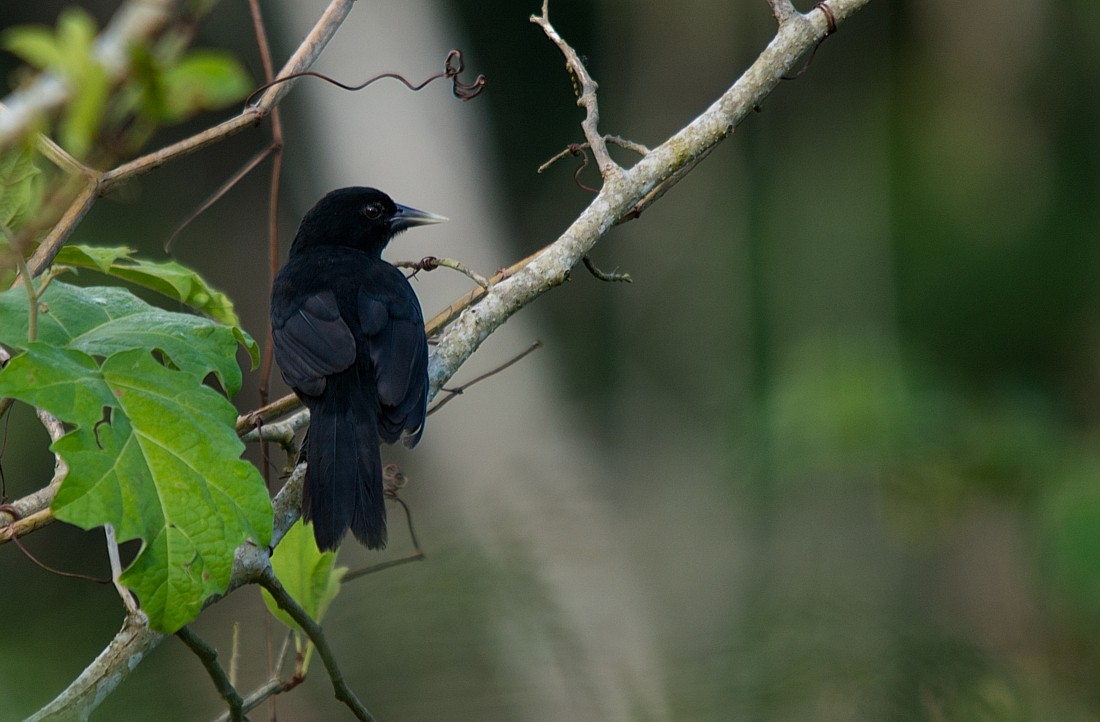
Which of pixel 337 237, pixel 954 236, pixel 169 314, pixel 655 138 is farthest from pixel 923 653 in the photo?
pixel 655 138

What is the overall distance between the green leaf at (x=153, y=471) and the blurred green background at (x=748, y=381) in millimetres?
108

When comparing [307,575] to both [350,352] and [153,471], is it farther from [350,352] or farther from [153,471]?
[350,352]

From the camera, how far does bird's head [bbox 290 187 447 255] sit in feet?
12.9

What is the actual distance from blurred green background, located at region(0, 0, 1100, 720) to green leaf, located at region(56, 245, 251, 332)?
0.17 metres

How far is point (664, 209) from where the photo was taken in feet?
34.9

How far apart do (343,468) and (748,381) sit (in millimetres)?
6572

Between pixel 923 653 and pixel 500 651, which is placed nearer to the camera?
pixel 500 651

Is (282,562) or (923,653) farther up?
(282,562)

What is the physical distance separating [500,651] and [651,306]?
8624mm

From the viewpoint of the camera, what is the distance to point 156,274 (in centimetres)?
229

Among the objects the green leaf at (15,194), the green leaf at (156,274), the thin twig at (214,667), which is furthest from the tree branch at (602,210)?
the green leaf at (15,194)

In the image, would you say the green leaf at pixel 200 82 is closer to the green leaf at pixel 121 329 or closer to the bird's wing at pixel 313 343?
the green leaf at pixel 121 329

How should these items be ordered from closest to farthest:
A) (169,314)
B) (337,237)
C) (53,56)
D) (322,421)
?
(53,56)
(169,314)
(322,421)
(337,237)

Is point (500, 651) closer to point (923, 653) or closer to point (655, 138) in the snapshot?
point (923, 653)
